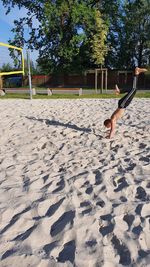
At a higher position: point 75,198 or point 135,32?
point 135,32

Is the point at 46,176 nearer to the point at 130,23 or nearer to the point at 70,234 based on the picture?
the point at 70,234

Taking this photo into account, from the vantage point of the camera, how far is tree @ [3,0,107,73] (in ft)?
103

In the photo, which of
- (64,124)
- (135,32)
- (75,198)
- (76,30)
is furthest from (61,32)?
(75,198)

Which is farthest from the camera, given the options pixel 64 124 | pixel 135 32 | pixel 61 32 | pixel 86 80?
pixel 135 32

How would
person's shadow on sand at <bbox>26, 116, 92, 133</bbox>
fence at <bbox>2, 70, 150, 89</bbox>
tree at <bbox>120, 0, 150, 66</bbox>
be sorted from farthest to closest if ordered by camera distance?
1. tree at <bbox>120, 0, 150, 66</bbox>
2. fence at <bbox>2, 70, 150, 89</bbox>
3. person's shadow on sand at <bbox>26, 116, 92, 133</bbox>

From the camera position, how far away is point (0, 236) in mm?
3363

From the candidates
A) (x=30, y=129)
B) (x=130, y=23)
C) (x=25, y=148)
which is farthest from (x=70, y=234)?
(x=130, y=23)

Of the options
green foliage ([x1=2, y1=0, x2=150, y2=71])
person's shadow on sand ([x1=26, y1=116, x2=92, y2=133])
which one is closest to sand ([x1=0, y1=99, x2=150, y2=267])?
person's shadow on sand ([x1=26, y1=116, x2=92, y2=133])

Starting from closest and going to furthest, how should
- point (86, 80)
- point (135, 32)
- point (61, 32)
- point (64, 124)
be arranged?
point (64, 124)
point (61, 32)
point (86, 80)
point (135, 32)

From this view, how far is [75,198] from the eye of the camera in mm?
4160

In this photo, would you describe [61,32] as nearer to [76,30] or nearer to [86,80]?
[76,30]

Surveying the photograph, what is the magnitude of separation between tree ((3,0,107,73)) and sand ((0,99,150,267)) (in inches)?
943

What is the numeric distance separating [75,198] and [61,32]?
100 ft

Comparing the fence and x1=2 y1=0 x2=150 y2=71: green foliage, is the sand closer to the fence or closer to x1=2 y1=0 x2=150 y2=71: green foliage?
x1=2 y1=0 x2=150 y2=71: green foliage
